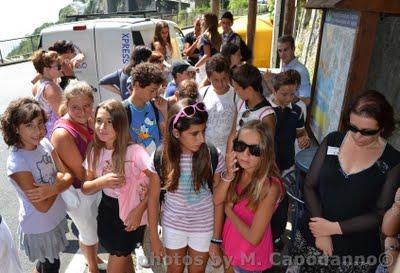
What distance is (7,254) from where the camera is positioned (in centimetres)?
200

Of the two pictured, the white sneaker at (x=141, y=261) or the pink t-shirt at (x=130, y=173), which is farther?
the white sneaker at (x=141, y=261)

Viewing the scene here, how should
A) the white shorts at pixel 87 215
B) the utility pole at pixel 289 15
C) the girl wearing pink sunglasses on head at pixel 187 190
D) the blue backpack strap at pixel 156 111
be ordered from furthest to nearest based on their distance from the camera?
the utility pole at pixel 289 15
the blue backpack strap at pixel 156 111
the white shorts at pixel 87 215
the girl wearing pink sunglasses on head at pixel 187 190

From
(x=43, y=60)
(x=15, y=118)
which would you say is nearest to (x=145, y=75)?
(x=15, y=118)

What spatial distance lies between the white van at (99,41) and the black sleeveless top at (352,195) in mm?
4534

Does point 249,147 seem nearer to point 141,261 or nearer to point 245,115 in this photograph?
point 245,115

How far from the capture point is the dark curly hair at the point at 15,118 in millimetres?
2258

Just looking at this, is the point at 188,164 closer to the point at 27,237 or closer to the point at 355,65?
the point at 27,237

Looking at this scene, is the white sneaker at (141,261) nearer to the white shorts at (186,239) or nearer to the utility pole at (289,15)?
the white shorts at (186,239)

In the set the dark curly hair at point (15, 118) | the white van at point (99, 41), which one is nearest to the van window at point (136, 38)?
the white van at point (99, 41)

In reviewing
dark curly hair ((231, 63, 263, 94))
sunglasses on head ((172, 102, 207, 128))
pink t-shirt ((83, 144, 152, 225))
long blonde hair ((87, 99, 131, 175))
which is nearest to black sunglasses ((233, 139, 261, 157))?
sunglasses on head ((172, 102, 207, 128))

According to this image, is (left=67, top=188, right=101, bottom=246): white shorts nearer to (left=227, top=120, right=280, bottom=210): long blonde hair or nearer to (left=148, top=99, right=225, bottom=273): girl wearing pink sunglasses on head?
(left=148, top=99, right=225, bottom=273): girl wearing pink sunglasses on head

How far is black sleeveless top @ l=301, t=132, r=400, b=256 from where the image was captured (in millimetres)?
2006

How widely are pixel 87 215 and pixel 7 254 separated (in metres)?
0.76

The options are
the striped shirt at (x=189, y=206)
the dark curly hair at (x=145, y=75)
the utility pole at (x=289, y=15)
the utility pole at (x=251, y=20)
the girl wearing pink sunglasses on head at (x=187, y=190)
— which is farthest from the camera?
the utility pole at (x=251, y=20)
